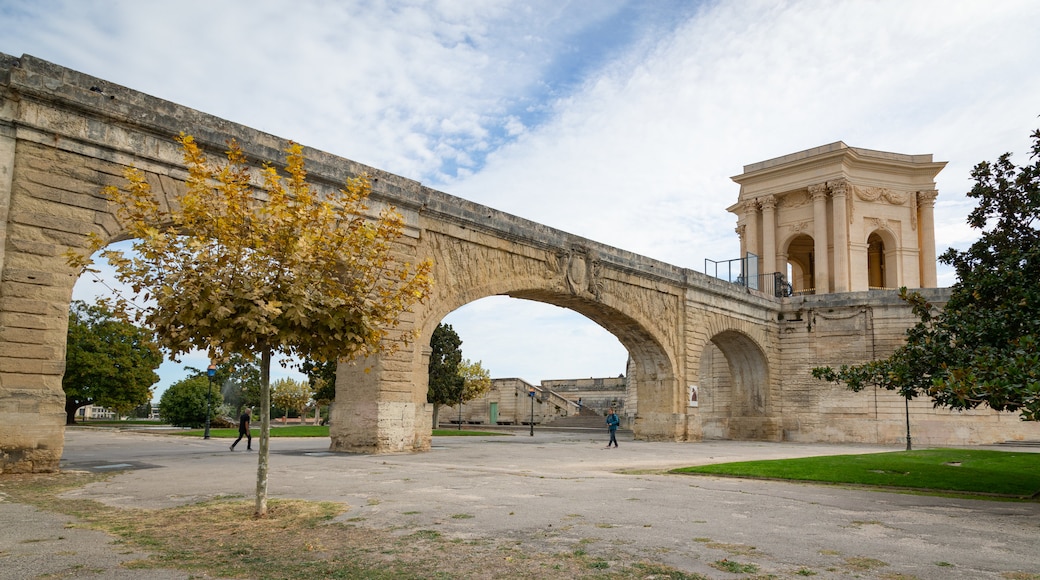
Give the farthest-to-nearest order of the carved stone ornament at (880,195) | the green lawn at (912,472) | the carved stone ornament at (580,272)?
the carved stone ornament at (880,195) < the carved stone ornament at (580,272) < the green lawn at (912,472)

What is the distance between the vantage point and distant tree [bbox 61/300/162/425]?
36781mm

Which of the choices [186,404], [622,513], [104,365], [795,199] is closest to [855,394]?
[795,199]

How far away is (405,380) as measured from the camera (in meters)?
16.8

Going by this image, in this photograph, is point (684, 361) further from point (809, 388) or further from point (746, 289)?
point (809, 388)

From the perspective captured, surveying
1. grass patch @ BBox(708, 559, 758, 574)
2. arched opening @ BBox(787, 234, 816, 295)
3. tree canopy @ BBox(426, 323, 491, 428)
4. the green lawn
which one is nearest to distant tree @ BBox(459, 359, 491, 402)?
tree canopy @ BBox(426, 323, 491, 428)

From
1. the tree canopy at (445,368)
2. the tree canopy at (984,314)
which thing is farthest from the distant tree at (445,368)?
the tree canopy at (984,314)

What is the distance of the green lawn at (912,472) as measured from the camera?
37.1 ft

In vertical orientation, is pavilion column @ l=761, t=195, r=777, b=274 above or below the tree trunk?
above

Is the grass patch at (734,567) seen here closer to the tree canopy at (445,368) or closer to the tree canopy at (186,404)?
the tree canopy at (445,368)

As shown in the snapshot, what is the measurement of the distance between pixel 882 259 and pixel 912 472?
3151 centimetres

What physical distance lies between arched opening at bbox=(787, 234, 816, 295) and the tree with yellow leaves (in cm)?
3762

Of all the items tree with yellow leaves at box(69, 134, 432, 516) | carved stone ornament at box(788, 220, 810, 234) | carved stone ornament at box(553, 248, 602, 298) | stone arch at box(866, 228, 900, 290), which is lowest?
tree with yellow leaves at box(69, 134, 432, 516)

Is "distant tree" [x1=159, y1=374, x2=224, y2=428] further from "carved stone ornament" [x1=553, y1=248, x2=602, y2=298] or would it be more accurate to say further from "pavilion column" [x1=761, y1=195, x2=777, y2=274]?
"pavilion column" [x1=761, y1=195, x2=777, y2=274]

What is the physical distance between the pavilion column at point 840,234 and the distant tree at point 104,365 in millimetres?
34228
